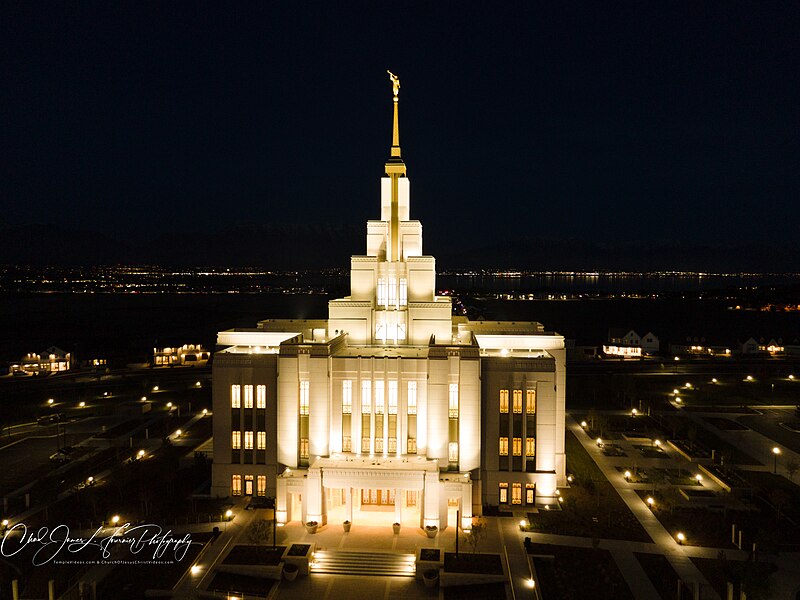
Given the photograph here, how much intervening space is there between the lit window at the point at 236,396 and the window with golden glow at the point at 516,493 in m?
18.6

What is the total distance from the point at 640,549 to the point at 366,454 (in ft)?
52.3

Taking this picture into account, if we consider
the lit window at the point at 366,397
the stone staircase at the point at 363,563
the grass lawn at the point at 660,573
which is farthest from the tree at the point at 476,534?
the lit window at the point at 366,397

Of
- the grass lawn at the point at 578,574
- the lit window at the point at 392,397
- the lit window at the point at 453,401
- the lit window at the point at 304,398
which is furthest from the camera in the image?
the lit window at the point at 304,398

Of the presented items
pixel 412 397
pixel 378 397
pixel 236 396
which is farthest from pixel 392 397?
pixel 236 396

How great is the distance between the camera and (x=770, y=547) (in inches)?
1065

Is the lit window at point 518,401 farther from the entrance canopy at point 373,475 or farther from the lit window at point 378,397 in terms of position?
the lit window at point 378,397

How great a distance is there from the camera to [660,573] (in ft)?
87.1

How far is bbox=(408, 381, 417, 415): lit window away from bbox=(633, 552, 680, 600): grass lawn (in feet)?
46.4

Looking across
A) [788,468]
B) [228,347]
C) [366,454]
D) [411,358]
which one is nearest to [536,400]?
[411,358]

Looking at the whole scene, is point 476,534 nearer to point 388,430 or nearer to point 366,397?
point 388,430

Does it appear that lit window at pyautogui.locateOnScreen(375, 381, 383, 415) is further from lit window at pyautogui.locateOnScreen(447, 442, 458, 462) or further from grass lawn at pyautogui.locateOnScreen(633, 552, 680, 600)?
grass lawn at pyautogui.locateOnScreen(633, 552, 680, 600)

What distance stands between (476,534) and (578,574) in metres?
Result: 5.81

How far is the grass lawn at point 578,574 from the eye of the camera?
25.0 meters

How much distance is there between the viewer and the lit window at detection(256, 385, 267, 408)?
3609 cm
